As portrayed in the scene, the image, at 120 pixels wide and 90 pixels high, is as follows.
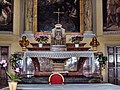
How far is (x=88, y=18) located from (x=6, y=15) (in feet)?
13.0

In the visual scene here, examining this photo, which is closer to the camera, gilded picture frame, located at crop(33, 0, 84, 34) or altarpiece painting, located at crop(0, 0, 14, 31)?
altarpiece painting, located at crop(0, 0, 14, 31)

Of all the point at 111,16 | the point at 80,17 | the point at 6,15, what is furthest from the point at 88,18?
the point at 6,15

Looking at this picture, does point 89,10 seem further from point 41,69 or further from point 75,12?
point 41,69

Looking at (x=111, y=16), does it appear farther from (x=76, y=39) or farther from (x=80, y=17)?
(x=76, y=39)

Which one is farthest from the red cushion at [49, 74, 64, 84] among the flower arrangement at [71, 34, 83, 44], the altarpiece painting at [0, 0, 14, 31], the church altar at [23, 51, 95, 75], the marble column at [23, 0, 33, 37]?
the altarpiece painting at [0, 0, 14, 31]

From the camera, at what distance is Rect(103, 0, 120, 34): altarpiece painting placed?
13688 millimetres

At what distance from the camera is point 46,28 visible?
45.6 ft

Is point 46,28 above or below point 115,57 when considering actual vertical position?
above

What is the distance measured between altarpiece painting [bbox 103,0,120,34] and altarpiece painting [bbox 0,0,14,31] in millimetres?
4522

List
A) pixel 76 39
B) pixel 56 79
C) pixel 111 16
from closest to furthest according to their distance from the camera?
pixel 56 79, pixel 76 39, pixel 111 16

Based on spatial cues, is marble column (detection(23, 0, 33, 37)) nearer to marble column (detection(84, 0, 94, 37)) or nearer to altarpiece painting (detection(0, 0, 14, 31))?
altarpiece painting (detection(0, 0, 14, 31))

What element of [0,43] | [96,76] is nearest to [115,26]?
[96,76]

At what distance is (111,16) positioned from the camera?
13.8 metres

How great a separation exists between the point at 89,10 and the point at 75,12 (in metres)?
0.69
